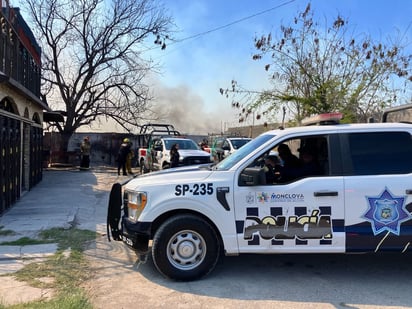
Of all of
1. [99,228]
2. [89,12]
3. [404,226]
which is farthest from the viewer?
[89,12]

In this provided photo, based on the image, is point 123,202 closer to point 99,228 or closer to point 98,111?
point 99,228

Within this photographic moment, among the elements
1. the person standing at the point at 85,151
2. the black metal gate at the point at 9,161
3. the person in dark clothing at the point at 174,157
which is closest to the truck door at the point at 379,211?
the black metal gate at the point at 9,161

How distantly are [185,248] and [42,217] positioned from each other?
4871 mm

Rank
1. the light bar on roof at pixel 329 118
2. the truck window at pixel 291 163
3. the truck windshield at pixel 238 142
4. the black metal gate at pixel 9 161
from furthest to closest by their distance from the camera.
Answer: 1. the truck windshield at pixel 238 142
2. the black metal gate at pixel 9 161
3. the light bar on roof at pixel 329 118
4. the truck window at pixel 291 163

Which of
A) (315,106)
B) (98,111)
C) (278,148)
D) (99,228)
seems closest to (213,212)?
(278,148)

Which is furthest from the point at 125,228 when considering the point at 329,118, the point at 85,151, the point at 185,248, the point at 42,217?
the point at 85,151

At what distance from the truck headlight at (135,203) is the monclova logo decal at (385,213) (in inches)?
104

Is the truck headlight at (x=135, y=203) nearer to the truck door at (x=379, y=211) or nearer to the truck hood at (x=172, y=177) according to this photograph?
the truck hood at (x=172, y=177)

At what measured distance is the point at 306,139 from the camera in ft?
17.3

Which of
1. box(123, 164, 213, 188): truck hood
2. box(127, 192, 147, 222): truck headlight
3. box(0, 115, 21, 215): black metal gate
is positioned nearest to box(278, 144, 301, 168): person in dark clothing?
box(123, 164, 213, 188): truck hood

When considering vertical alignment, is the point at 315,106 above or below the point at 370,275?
above

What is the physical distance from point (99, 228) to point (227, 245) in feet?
11.9

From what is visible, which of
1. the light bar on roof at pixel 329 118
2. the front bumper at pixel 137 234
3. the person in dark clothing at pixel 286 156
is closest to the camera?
the front bumper at pixel 137 234

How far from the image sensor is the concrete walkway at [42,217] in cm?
479
